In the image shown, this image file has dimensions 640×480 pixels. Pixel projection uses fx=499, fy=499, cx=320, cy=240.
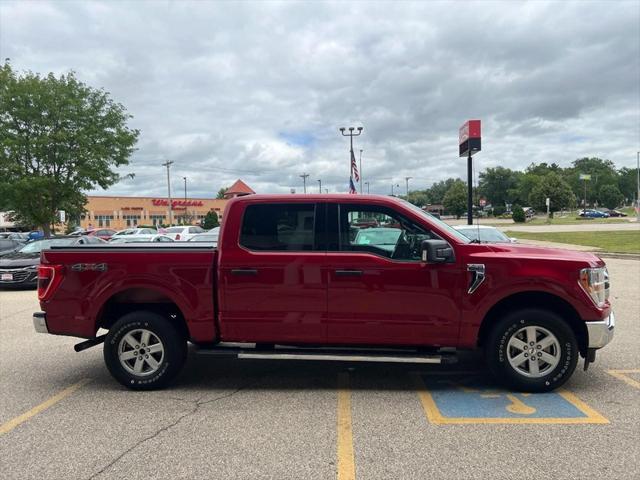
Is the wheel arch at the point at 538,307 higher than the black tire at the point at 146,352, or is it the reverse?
the wheel arch at the point at 538,307

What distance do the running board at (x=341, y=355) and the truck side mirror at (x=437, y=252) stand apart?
90cm

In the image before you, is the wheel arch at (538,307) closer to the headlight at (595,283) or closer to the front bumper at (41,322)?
the headlight at (595,283)

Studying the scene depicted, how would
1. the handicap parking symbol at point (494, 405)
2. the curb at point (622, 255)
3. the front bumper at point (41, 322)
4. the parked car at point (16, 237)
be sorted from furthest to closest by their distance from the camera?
the curb at point (622, 255), the parked car at point (16, 237), the front bumper at point (41, 322), the handicap parking symbol at point (494, 405)

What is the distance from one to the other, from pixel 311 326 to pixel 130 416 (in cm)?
176

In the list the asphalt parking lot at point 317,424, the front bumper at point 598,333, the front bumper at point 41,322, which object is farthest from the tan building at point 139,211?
the front bumper at point 598,333

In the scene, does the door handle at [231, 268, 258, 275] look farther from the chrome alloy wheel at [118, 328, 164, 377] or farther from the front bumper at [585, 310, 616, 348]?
the front bumper at [585, 310, 616, 348]

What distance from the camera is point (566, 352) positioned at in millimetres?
4609

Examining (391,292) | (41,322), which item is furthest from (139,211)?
(391,292)

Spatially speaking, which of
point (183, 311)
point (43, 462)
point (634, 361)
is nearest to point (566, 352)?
point (634, 361)

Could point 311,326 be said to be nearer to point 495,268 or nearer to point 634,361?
point 495,268

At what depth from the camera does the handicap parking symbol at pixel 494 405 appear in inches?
162

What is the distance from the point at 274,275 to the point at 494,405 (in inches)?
90.4

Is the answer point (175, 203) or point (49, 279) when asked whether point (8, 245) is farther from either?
point (175, 203)

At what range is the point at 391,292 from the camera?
15.2ft
